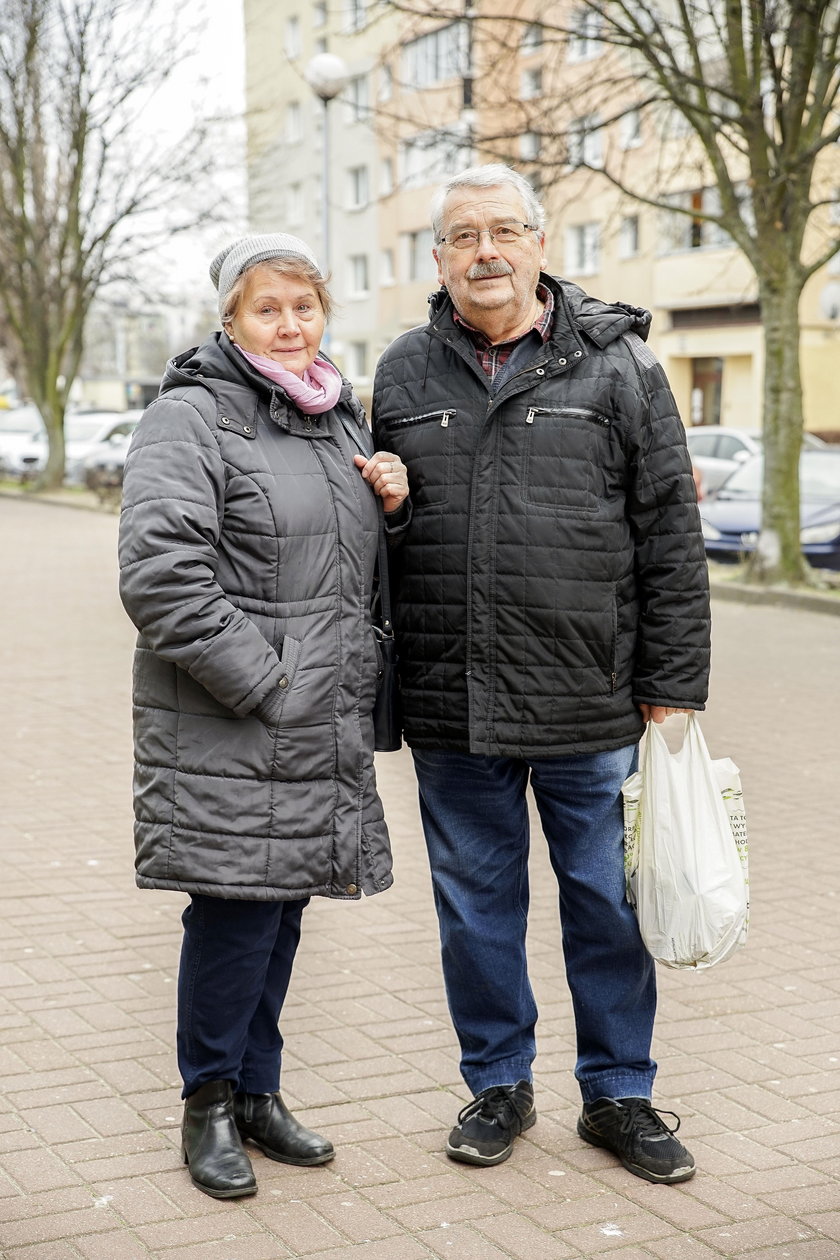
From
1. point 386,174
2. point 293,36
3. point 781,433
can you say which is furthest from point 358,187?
point 781,433

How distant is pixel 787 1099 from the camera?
397cm

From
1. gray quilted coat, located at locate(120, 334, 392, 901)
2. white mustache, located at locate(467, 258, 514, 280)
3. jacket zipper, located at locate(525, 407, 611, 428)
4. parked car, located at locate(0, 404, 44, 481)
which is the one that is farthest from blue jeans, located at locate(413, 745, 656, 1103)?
parked car, located at locate(0, 404, 44, 481)

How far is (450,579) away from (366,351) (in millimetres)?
51745

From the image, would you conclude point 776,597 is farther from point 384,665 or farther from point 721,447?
point 384,665

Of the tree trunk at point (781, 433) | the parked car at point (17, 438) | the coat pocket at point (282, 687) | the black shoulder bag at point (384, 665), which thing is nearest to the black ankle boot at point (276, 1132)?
the black shoulder bag at point (384, 665)

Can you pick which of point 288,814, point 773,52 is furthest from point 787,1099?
point 773,52

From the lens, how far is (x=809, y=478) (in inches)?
661

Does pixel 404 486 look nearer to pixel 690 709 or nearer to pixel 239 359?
pixel 239 359

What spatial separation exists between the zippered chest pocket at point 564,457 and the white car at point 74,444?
30.0m

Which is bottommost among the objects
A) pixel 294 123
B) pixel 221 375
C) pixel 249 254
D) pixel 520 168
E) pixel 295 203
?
pixel 221 375

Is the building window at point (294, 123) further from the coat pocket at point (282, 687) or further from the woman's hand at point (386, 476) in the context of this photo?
the coat pocket at point (282, 687)

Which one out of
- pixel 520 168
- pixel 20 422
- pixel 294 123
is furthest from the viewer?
pixel 294 123

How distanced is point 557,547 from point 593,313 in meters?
0.53

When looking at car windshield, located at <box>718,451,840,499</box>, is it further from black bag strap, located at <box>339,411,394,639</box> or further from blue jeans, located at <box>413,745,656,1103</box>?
black bag strap, located at <box>339,411,394,639</box>
